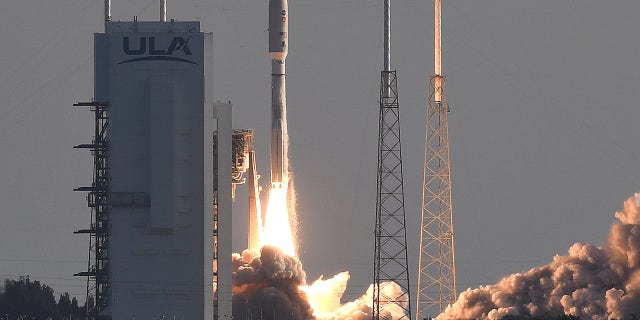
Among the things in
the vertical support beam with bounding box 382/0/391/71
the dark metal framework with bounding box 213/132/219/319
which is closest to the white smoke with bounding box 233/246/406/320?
the dark metal framework with bounding box 213/132/219/319

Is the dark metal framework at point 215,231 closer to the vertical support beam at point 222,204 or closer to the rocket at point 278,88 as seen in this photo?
the vertical support beam at point 222,204

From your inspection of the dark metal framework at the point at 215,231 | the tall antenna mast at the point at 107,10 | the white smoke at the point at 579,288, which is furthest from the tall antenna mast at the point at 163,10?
the white smoke at the point at 579,288

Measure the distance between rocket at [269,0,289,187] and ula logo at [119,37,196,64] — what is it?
8.62 m

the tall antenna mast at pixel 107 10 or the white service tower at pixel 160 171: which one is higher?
the tall antenna mast at pixel 107 10

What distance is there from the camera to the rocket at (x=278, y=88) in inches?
6348

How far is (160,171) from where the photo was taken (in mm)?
152875

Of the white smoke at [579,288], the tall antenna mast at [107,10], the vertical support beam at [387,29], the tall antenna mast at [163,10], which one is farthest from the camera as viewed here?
the tall antenna mast at [163,10]

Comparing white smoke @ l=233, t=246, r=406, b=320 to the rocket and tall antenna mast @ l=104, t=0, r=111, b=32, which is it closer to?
the rocket

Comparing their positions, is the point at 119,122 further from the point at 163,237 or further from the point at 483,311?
the point at 483,311

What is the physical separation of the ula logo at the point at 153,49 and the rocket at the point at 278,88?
8.62 meters

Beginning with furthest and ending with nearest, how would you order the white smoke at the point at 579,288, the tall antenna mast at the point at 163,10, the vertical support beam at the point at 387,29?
1. the tall antenna mast at the point at 163,10
2. the vertical support beam at the point at 387,29
3. the white smoke at the point at 579,288

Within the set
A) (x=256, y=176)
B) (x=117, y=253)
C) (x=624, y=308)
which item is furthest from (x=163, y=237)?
(x=624, y=308)

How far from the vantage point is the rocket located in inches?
6348

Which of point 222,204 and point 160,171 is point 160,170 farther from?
point 222,204
